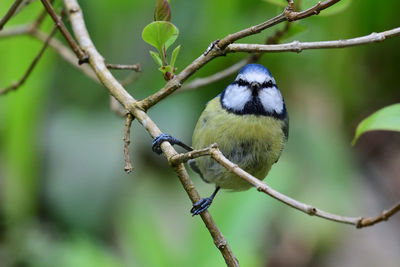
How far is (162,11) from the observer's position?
1.40 metres

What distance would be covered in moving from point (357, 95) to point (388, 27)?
515 mm

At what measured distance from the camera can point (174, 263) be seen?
2627 mm

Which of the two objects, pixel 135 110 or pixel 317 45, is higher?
pixel 135 110

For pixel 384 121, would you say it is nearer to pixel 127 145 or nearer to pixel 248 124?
pixel 127 145

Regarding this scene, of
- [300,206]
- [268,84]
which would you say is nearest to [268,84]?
[268,84]

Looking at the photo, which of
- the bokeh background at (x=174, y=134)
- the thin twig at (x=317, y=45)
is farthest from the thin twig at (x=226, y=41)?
the bokeh background at (x=174, y=134)

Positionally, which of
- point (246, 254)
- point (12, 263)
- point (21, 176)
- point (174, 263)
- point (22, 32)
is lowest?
point (246, 254)

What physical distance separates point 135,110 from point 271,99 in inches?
26.5

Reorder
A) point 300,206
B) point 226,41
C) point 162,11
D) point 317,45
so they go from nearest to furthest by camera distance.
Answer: point 300,206
point 317,45
point 226,41
point 162,11

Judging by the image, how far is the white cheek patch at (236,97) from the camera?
1.95 m

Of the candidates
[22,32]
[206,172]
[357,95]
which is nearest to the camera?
[206,172]

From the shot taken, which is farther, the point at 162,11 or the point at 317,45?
the point at 162,11

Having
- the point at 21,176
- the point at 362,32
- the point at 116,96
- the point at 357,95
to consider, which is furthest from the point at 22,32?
the point at 357,95

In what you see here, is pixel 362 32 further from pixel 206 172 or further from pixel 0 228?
pixel 0 228
